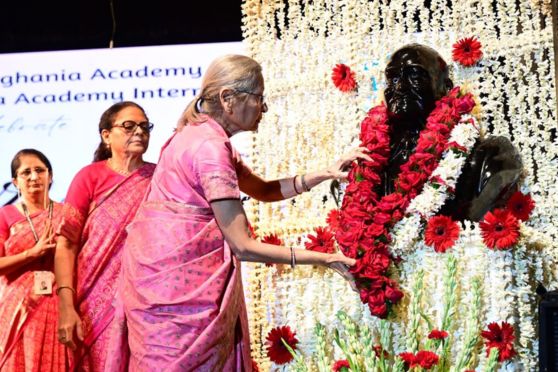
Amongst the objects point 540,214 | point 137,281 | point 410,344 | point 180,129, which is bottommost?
point 410,344

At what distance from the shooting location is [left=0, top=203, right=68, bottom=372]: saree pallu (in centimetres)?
413

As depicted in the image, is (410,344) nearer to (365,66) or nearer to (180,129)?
(180,129)

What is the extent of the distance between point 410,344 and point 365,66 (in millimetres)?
1359

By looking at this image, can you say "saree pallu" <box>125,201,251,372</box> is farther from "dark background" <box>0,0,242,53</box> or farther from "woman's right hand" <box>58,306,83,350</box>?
"dark background" <box>0,0,242,53</box>

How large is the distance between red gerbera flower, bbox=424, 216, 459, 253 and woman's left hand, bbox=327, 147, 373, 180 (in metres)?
0.34

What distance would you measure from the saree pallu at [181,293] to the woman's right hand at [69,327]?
4.01ft

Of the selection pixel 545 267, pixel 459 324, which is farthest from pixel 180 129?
pixel 545 267

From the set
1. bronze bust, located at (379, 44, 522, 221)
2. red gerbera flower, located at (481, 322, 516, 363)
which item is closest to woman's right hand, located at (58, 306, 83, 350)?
bronze bust, located at (379, 44, 522, 221)

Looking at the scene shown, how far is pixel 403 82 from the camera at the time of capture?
11.6 feet

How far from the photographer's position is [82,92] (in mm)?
4812

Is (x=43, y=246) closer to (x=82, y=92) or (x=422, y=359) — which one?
(x=82, y=92)

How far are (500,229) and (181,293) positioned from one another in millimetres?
1230

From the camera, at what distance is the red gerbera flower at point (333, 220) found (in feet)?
11.6

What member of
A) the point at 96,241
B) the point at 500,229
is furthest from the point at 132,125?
the point at 500,229
